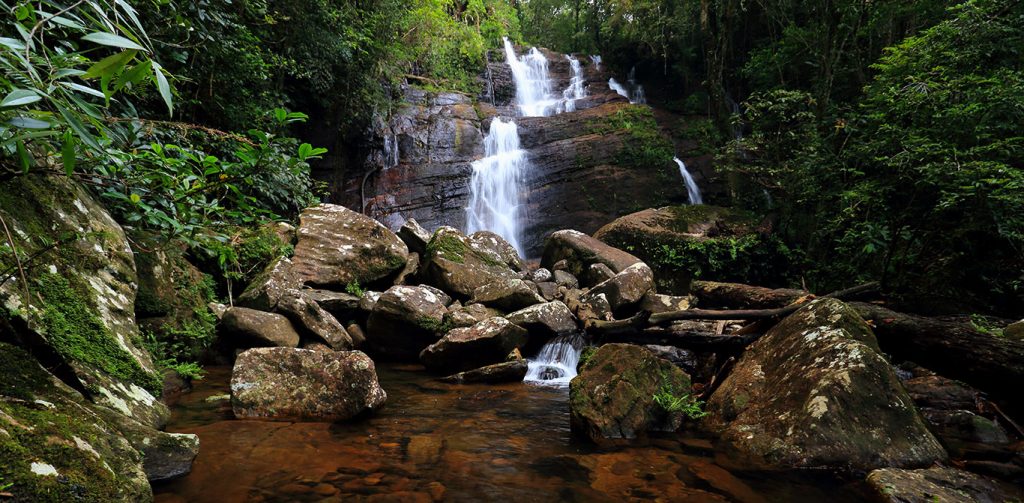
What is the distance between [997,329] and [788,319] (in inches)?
104

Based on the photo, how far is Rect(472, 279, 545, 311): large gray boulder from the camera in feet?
26.6

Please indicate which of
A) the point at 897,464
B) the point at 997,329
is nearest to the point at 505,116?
the point at 997,329

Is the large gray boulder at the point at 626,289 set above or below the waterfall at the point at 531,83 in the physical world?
below

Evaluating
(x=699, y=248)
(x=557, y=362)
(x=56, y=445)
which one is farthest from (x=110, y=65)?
(x=699, y=248)

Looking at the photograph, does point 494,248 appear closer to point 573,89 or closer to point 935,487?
point 935,487

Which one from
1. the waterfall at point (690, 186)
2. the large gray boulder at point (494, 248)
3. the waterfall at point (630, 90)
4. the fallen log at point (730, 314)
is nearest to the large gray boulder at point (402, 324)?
the large gray boulder at point (494, 248)

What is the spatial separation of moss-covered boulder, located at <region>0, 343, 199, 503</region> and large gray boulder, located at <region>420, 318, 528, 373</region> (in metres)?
3.99

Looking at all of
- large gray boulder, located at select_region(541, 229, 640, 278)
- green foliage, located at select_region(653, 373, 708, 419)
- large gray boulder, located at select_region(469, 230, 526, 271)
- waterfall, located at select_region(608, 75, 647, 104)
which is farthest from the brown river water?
waterfall, located at select_region(608, 75, 647, 104)

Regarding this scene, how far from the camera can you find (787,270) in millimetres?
11219

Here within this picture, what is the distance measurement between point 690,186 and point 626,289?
9.05 meters

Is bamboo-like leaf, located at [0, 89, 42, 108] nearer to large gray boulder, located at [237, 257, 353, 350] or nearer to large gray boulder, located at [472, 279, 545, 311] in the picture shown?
large gray boulder, located at [237, 257, 353, 350]

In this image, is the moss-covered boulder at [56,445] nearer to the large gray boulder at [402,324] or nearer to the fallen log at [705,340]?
the fallen log at [705,340]

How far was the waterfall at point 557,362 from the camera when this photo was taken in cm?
655

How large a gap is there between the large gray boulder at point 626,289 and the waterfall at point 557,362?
A: 141cm
